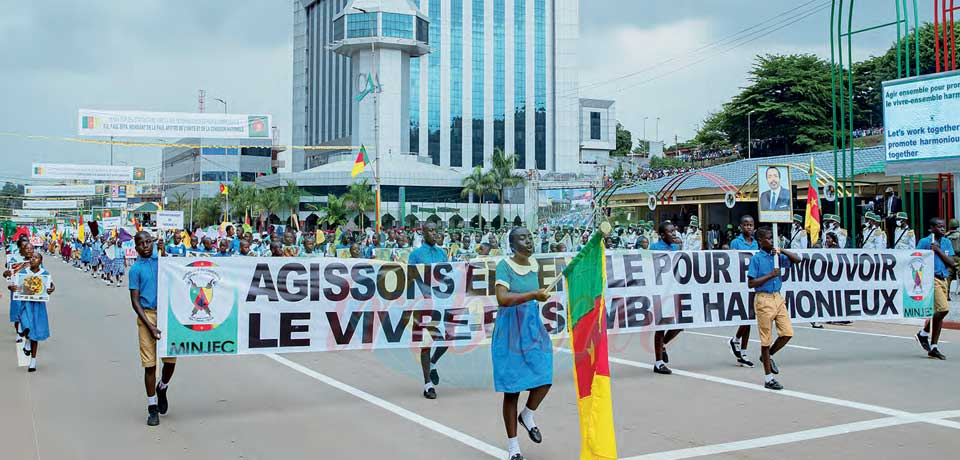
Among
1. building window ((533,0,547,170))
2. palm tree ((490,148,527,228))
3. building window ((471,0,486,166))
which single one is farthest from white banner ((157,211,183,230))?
building window ((533,0,547,170))

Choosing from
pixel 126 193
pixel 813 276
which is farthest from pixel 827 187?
pixel 126 193

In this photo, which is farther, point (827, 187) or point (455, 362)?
point (827, 187)

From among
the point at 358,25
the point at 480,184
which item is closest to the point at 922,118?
the point at 480,184

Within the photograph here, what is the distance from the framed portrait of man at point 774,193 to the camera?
31.5 ft

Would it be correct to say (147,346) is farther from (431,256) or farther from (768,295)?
(768,295)

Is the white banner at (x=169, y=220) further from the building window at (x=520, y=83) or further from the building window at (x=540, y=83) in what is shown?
the building window at (x=540, y=83)

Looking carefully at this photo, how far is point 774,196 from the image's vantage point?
387 inches

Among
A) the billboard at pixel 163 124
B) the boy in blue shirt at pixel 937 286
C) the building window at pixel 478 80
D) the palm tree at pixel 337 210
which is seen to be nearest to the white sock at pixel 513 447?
the boy in blue shirt at pixel 937 286

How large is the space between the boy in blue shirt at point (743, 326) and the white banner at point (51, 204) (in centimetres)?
8407

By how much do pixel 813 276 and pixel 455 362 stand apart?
518 centimetres

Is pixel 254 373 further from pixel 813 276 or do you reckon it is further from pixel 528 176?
pixel 528 176

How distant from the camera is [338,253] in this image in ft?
61.7

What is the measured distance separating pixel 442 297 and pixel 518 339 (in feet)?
10.4

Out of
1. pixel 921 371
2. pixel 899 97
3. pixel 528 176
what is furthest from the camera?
pixel 528 176
